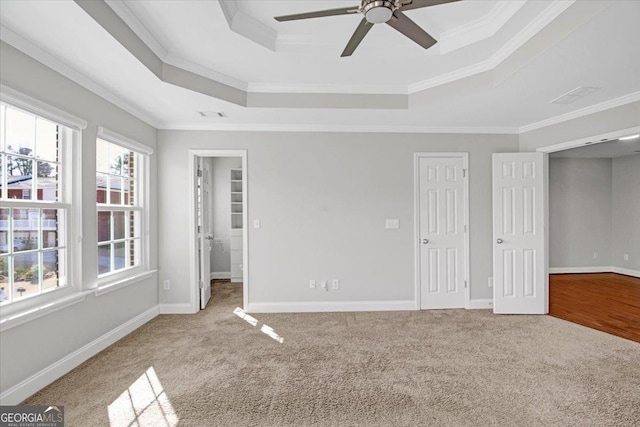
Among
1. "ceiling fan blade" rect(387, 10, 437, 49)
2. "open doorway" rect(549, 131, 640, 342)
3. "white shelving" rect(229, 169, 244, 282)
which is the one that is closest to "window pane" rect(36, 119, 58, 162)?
"ceiling fan blade" rect(387, 10, 437, 49)

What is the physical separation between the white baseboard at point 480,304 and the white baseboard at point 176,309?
3.74m

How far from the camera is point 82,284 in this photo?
2627 millimetres

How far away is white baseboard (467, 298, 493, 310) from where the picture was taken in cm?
400

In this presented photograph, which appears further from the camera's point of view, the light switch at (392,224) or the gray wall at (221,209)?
the gray wall at (221,209)

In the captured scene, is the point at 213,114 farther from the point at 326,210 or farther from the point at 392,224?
the point at 392,224

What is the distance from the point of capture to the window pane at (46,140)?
7.50 feet

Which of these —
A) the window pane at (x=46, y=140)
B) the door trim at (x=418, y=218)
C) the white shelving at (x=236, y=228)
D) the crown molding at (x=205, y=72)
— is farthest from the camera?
the white shelving at (x=236, y=228)

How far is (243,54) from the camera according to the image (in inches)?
103

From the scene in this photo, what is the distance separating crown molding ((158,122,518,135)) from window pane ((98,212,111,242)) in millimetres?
1392

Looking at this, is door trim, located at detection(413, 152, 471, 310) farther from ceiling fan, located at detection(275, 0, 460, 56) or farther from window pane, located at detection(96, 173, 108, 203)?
window pane, located at detection(96, 173, 108, 203)

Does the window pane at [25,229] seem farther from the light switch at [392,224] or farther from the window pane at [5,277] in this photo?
the light switch at [392,224]

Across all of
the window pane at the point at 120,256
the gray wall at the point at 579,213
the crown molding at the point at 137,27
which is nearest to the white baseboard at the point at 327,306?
the window pane at the point at 120,256

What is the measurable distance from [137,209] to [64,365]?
5.66 feet

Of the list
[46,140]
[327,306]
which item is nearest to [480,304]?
[327,306]
